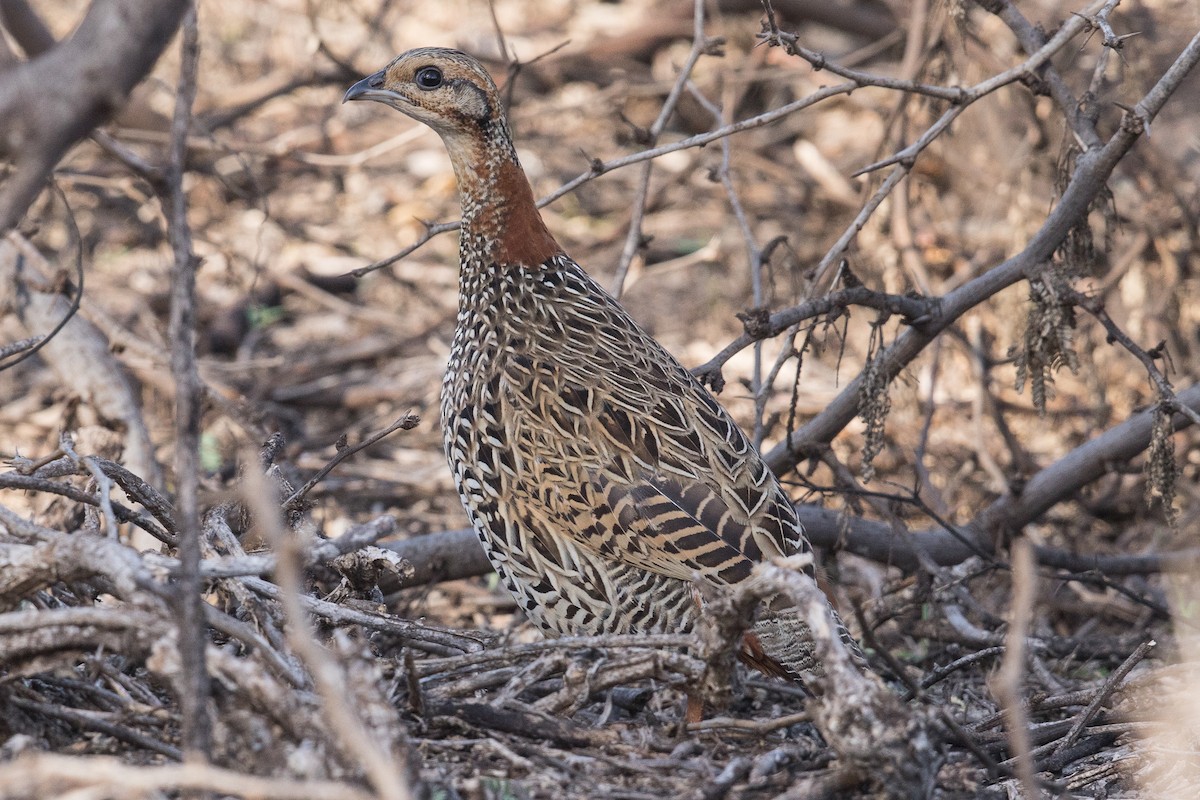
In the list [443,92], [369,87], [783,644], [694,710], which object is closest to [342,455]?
[694,710]

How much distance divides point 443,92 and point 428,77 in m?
0.10

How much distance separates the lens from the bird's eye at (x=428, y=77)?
4.51 metres

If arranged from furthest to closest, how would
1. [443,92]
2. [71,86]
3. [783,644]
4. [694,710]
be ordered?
[443,92] < [783,644] < [694,710] < [71,86]

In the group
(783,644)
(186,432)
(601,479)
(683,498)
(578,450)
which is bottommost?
(783,644)

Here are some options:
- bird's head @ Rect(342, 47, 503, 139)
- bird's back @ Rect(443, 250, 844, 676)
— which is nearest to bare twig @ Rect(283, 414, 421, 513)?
bird's back @ Rect(443, 250, 844, 676)

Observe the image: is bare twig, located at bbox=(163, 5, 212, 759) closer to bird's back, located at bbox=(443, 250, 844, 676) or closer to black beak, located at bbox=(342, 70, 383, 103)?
bird's back, located at bbox=(443, 250, 844, 676)

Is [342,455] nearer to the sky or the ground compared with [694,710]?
nearer to the sky

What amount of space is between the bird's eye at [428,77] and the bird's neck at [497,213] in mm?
223

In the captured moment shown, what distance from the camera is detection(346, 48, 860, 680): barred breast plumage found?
12.5 feet

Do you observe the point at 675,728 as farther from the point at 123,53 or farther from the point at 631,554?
the point at 123,53

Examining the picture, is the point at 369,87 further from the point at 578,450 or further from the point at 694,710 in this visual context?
the point at 694,710

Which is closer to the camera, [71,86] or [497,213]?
[71,86]

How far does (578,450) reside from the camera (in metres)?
3.94

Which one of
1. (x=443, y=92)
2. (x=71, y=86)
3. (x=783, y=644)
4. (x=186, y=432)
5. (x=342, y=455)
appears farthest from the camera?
(x=443, y=92)
